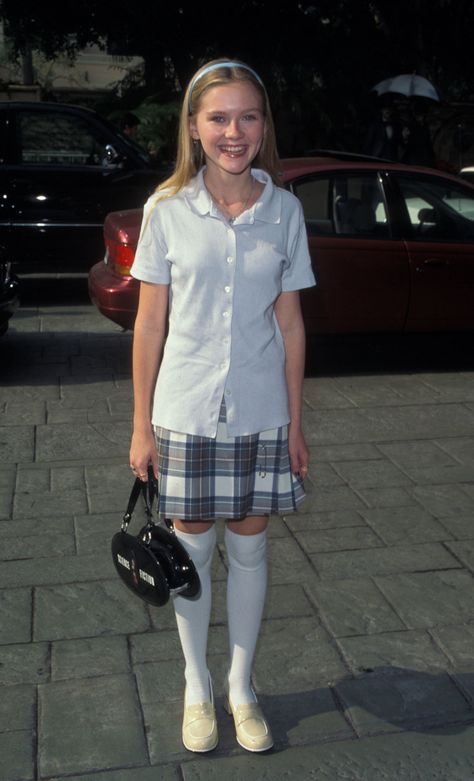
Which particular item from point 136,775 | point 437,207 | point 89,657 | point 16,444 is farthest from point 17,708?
point 437,207

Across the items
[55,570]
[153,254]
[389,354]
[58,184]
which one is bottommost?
[389,354]

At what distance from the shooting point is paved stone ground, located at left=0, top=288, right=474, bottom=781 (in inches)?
132

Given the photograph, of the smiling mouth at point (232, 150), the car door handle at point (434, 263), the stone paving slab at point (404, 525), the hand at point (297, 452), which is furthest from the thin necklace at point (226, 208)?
the car door handle at point (434, 263)

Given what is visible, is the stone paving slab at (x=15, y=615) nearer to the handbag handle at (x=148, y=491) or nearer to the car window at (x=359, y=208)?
the handbag handle at (x=148, y=491)

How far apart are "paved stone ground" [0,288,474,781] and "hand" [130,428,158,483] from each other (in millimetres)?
814

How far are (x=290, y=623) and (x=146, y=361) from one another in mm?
1419

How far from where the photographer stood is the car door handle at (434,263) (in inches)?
327

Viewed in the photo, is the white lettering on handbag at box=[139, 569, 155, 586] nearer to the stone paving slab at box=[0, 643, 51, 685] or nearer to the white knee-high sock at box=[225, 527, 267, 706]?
the white knee-high sock at box=[225, 527, 267, 706]

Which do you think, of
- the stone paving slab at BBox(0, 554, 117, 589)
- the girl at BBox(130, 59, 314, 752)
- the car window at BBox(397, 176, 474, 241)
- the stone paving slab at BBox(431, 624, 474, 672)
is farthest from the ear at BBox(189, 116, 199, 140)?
the car window at BBox(397, 176, 474, 241)

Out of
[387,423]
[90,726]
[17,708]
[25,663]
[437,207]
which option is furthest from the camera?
[437,207]

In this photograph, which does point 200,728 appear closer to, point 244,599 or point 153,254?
point 244,599

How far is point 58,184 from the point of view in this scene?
38.1 ft

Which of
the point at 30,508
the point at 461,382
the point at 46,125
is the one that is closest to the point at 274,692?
the point at 30,508

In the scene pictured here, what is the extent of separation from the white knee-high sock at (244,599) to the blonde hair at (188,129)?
3.29 feet
